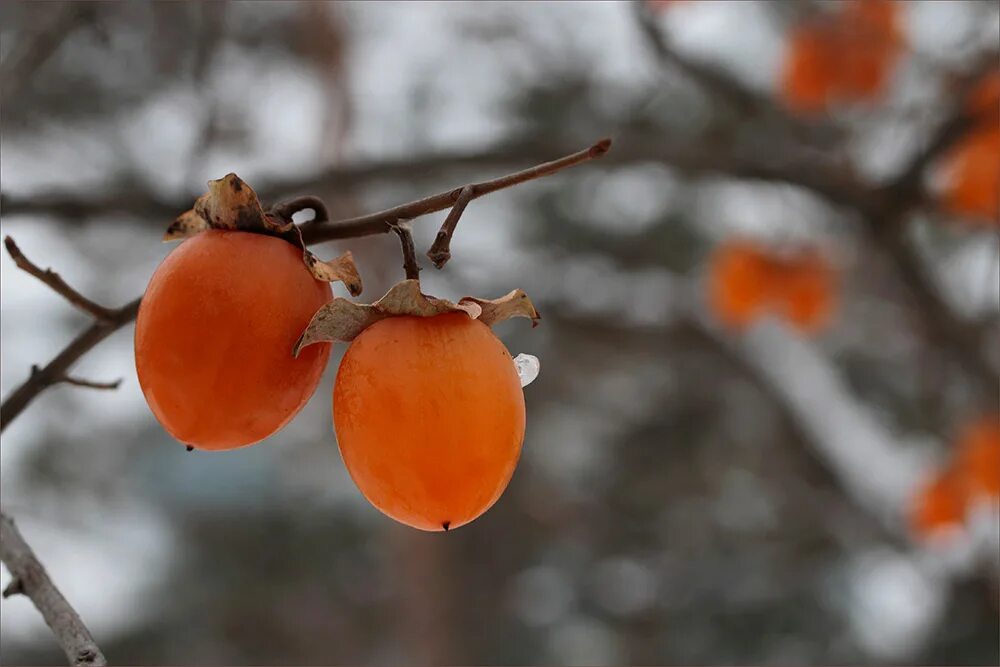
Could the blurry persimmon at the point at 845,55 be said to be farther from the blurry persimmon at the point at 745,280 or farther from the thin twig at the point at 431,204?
the thin twig at the point at 431,204

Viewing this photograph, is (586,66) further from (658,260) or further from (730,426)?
(730,426)

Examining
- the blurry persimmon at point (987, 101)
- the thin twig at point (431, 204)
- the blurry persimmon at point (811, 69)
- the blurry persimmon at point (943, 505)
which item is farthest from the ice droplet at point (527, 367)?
the blurry persimmon at point (943, 505)

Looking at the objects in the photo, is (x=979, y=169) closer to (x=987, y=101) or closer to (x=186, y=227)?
(x=987, y=101)

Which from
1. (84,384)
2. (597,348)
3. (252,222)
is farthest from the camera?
(597,348)

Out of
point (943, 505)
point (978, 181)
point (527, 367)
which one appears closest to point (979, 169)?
point (978, 181)

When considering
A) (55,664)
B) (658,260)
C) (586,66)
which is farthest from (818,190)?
(55,664)

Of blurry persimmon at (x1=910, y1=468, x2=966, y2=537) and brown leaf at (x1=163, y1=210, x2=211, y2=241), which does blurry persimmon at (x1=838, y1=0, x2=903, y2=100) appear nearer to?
blurry persimmon at (x1=910, y1=468, x2=966, y2=537)
